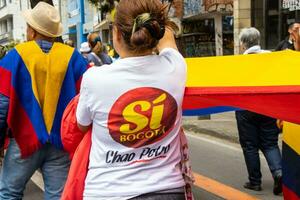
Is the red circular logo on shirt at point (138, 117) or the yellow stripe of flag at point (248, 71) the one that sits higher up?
the yellow stripe of flag at point (248, 71)

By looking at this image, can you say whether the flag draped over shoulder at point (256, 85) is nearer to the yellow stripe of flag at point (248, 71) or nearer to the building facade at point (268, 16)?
the yellow stripe of flag at point (248, 71)

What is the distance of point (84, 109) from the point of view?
239 centimetres

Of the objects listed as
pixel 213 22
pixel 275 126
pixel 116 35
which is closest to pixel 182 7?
pixel 213 22

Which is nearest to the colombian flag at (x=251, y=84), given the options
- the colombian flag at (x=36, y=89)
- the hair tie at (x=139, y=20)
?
the hair tie at (x=139, y=20)

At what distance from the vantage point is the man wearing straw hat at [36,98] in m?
3.62

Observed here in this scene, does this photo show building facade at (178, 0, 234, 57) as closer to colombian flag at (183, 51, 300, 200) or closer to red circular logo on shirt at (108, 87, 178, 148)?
colombian flag at (183, 51, 300, 200)

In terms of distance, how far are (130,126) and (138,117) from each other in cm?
5

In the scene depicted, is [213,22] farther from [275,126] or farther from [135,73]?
[135,73]

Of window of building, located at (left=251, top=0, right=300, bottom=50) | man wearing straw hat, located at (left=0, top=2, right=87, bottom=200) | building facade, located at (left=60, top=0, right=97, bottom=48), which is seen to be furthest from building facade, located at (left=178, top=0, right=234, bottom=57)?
man wearing straw hat, located at (left=0, top=2, right=87, bottom=200)

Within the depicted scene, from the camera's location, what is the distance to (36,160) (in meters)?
3.80

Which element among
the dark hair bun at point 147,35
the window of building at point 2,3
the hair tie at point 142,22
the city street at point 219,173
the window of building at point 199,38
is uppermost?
Answer: the window of building at point 2,3

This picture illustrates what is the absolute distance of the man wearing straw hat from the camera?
362 cm

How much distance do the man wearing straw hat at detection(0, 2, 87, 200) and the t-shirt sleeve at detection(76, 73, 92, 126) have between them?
1286 millimetres

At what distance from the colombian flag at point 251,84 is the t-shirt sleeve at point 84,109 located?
1.57 feet
